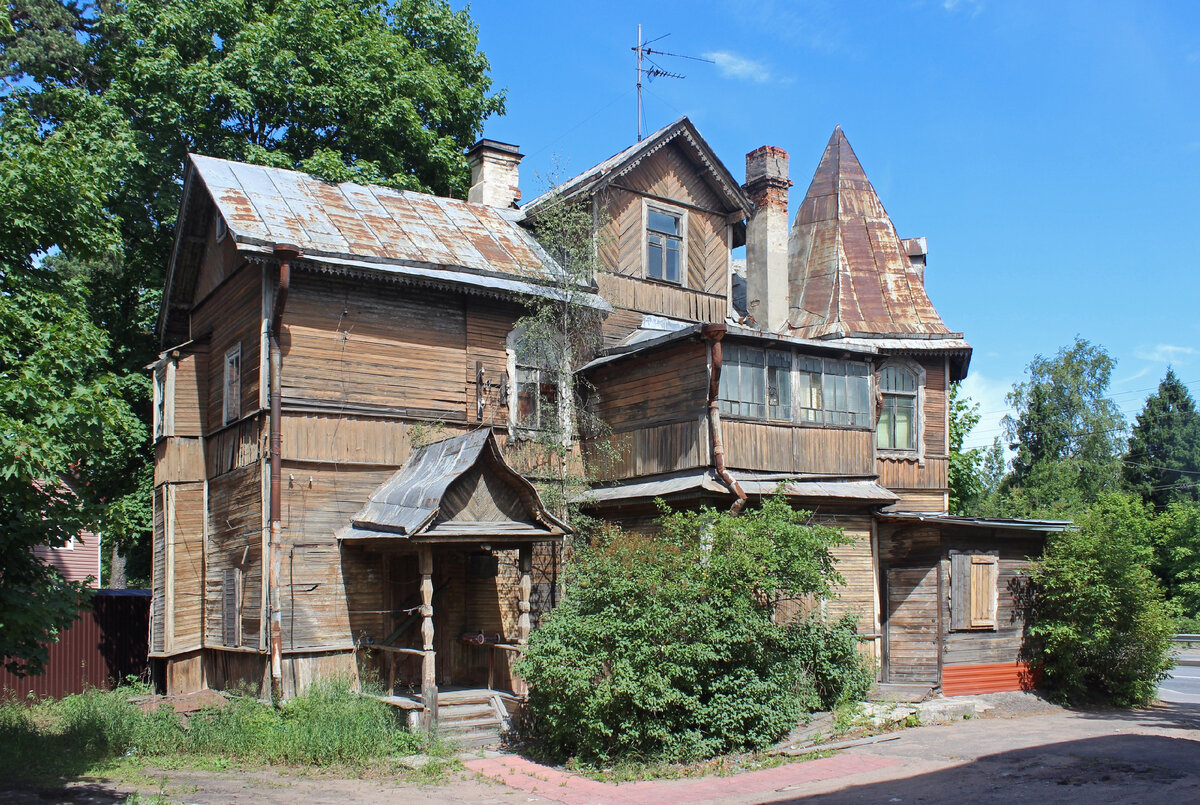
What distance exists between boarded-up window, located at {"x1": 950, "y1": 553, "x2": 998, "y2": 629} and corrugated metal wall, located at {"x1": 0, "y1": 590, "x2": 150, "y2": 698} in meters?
15.4

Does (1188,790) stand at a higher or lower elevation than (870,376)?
Result: lower

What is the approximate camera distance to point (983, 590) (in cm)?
1748

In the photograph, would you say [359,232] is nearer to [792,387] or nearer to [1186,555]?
[792,387]

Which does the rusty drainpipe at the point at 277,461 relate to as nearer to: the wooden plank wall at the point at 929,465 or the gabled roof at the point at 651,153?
the gabled roof at the point at 651,153

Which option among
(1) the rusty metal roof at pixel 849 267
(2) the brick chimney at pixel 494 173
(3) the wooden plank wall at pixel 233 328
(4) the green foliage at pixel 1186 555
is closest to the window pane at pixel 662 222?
(2) the brick chimney at pixel 494 173

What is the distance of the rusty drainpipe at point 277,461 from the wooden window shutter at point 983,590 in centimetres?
1172

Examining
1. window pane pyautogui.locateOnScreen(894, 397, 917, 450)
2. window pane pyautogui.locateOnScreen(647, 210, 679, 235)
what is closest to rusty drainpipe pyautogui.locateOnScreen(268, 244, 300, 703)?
window pane pyautogui.locateOnScreen(647, 210, 679, 235)

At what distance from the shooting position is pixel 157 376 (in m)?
18.2

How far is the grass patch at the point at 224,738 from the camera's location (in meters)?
12.4

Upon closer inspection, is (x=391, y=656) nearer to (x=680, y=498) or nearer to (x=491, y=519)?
(x=491, y=519)

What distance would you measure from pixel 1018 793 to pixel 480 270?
1095 centimetres

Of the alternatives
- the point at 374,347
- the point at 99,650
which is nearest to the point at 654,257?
the point at 374,347

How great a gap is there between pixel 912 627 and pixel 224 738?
11361mm

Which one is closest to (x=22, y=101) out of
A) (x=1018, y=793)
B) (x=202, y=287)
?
(x=202, y=287)
